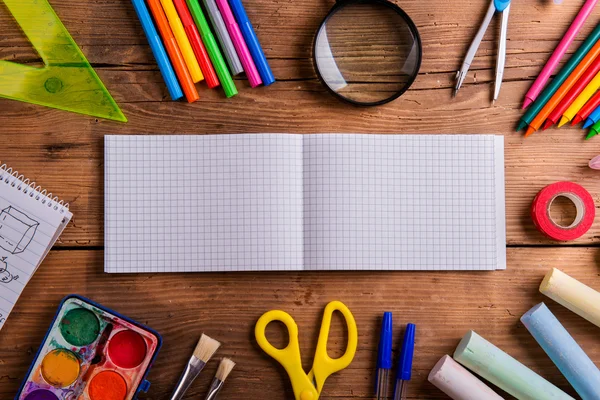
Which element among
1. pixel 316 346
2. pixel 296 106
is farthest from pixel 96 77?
pixel 316 346

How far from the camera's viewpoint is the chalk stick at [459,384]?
34.3 inches

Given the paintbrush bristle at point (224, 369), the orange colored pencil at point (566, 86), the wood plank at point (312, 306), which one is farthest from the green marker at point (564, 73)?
the paintbrush bristle at point (224, 369)

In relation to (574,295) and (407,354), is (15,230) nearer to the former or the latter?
(407,354)

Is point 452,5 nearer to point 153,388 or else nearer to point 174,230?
point 174,230

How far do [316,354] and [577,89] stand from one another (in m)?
0.61

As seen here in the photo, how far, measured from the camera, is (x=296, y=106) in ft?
3.06

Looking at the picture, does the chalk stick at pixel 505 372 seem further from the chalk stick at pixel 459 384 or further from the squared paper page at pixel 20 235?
the squared paper page at pixel 20 235

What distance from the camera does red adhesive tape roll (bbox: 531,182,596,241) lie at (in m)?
0.89

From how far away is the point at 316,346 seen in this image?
3.01 feet

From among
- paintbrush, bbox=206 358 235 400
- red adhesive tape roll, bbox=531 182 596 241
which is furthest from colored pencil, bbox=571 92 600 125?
paintbrush, bbox=206 358 235 400

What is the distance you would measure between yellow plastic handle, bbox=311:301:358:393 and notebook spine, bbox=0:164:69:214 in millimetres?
481

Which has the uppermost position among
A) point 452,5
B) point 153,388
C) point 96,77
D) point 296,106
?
point 452,5

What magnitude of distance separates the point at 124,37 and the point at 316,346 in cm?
62

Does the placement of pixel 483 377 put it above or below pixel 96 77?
below
